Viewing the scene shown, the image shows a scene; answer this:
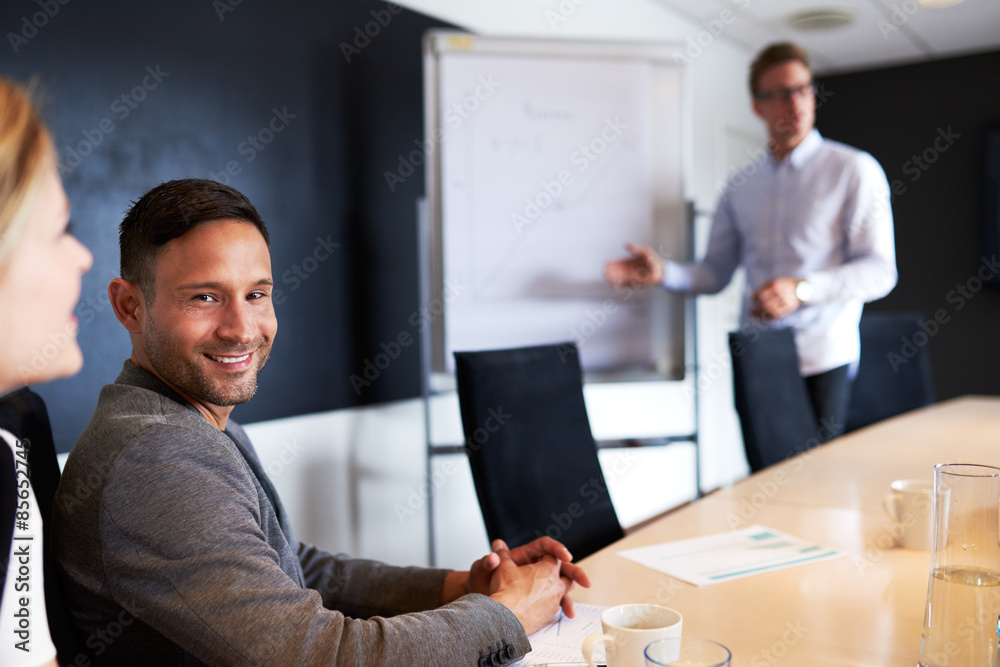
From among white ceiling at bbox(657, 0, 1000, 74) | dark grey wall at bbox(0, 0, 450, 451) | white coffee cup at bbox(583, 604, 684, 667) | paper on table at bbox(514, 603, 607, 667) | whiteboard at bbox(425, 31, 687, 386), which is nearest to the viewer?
white coffee cup at bbox(583, 604, 684, 667)

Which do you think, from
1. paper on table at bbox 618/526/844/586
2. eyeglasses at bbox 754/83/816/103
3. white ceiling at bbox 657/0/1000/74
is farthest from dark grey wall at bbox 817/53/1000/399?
paper on table at bbox 618/526/844/586

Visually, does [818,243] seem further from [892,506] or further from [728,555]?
[728,555]

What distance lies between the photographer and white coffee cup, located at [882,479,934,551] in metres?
1.30

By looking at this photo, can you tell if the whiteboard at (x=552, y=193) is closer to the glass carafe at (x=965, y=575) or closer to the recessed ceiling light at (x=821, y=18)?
the glass carafe at (x=965, y=575)

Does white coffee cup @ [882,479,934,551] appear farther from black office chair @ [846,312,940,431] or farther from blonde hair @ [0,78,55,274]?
black office chair @ [846,312,940,431]

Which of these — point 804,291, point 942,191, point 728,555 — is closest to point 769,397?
point 804,291

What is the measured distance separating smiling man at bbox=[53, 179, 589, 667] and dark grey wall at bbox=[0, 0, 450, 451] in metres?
1.16

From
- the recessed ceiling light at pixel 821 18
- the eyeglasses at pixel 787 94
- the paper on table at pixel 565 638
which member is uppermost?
the recessed ceiling light at pixel 821 18

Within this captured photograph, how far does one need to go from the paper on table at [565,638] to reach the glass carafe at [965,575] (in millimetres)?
368

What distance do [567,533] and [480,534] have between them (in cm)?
180

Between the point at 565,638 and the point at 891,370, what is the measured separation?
274 cm

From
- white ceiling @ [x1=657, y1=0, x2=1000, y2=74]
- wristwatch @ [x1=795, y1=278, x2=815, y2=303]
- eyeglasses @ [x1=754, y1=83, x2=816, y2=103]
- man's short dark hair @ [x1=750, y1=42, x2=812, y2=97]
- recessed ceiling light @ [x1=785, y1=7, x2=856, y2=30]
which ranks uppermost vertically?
white ceiling @ [x1=657, y1=0, x2=1000, y2=74]

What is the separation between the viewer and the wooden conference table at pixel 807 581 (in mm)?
963

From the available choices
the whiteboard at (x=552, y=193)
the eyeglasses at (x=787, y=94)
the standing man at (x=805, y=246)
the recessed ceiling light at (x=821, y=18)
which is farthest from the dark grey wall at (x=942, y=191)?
the whiteboard at (x=552, y=193)
